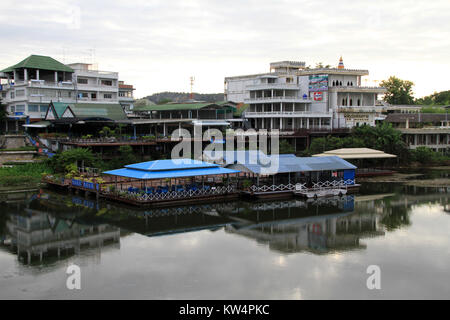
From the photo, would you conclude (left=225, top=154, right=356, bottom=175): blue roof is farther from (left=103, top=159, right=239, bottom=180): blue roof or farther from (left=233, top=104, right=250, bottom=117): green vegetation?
(left=233, top=104, right=250, bottom=117): green vegetation

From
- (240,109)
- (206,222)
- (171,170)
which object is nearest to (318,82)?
(240,109)

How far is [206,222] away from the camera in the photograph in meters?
32.1

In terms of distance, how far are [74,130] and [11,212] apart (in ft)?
79.0

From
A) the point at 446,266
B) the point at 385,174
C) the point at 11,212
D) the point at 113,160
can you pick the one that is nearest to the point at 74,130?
the point at 113,160

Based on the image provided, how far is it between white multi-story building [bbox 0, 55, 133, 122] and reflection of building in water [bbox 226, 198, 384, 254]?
36.7 metres

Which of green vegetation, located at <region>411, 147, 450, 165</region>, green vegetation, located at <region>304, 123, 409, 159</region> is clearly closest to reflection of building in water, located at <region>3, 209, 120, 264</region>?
green vegetation, located at <region>304, 123, 409, 159</region>

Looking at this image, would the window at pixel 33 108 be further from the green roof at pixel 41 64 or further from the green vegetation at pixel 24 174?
the green vegetation at pixel 24 174

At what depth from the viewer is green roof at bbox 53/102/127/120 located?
57.6 meters

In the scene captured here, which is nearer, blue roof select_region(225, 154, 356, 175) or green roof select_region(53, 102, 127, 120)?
blue roof select_region(225, 154, 356, 175)

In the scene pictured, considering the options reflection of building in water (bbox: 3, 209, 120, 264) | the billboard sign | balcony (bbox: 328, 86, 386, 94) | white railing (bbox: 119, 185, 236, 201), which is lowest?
reflection of building in water (bbox: 3, 209, 120, 264)

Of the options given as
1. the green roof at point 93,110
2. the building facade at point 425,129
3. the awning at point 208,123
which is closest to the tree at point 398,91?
the building facade at point 425,129

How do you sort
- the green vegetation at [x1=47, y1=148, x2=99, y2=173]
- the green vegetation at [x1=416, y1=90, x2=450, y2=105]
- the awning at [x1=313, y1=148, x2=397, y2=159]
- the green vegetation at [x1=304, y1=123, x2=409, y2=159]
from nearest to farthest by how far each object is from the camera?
the green vegetation at [x1=47, y1=148, x2=99, y2=173] → the awning at [x1=313, y1=148, x2=397, y2=159] → the green vegetation at [x1=304, y1=123, x2=409, y2=159] → the green vegetation at [x1=416, y1=90, x2=450, y2=105]

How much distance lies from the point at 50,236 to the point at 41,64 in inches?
1510
